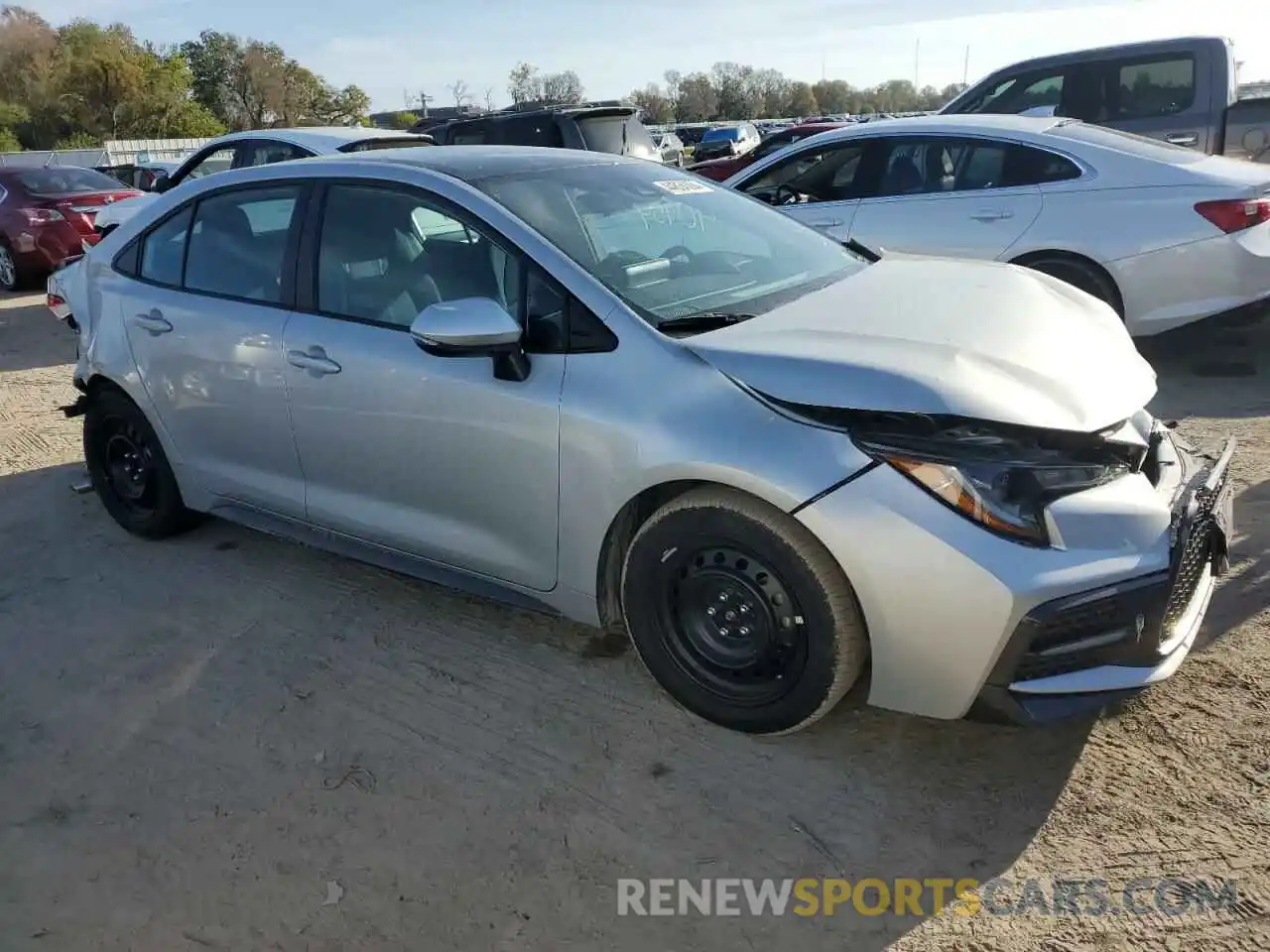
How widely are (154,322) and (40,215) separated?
9.44 meters

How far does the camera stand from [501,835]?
8.83ft

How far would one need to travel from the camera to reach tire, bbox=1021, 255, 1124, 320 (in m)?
5.94

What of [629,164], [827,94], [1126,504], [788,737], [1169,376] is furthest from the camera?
[827,94]

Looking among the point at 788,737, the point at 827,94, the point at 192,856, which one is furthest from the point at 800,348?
the point at 827,94

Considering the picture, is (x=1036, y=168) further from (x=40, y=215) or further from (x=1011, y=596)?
(x=40, y=215)

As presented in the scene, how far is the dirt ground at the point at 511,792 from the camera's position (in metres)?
2.43

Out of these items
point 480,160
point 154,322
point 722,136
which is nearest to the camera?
point 480,160

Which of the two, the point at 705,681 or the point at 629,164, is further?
the point at 629,164

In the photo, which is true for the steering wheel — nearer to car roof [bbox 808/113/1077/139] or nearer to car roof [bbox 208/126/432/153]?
car roof [bbox 808/113/1077/139]

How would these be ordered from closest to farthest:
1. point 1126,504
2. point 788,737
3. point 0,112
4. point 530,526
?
1. point 1126,504
2. point 788,737
3. point 530,526
4. point 0,112

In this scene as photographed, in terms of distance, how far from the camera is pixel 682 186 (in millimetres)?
3932

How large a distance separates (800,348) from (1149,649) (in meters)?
1.18

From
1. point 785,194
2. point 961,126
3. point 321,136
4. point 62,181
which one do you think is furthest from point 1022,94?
point 62,181

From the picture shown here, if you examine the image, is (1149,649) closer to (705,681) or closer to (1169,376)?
(705,681)
